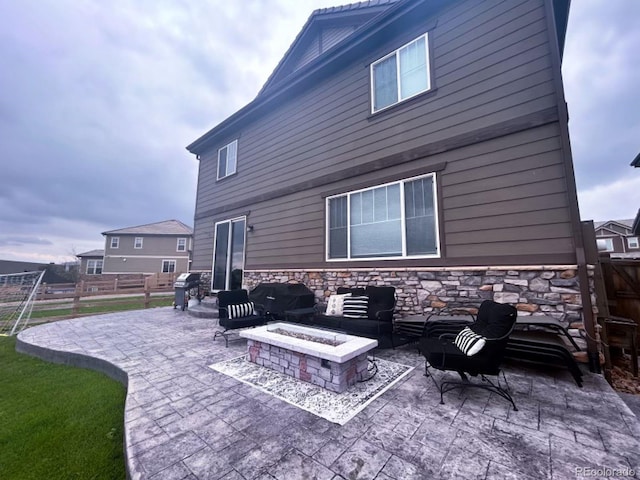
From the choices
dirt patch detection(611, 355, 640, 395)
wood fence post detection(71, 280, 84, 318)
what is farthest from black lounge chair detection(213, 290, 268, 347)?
wood fence post detection(71, 280, 84, 318)

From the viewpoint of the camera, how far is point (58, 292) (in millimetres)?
9578

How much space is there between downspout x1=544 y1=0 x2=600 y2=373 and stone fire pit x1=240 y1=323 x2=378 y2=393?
277cm

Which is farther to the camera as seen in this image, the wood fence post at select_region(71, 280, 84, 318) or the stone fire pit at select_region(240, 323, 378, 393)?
the wood fence post at select_region(71, 280, 84, 318)

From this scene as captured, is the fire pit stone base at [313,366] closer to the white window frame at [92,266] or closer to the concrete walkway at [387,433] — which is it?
the concrete walkway at [387,433]

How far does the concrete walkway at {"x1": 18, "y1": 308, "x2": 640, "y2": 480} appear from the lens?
164 cm

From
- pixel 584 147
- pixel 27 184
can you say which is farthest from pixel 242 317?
pixel 27 184

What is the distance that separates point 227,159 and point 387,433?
31.0ft

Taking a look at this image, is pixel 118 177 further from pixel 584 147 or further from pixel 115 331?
pixel 584 147

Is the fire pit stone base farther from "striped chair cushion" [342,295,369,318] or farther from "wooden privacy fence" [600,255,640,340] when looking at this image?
"wooden privacy fence" [600,255,640,340]

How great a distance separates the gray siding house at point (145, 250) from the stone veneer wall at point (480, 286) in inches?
996

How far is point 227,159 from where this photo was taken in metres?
9.33

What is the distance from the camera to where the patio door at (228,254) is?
329 inches

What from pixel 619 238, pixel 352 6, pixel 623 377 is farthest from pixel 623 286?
pixel 619 238

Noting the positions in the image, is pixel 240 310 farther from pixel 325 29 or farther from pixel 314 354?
pixel 325 29
